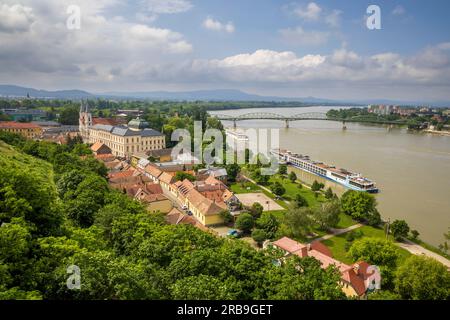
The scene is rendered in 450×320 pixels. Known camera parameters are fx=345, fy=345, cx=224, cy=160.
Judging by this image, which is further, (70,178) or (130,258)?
(70,178)

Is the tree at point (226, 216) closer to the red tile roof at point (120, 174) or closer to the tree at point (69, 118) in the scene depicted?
the red tile roof at point (120, 174)

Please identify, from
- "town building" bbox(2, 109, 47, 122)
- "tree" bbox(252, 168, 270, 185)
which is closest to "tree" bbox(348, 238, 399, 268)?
"tree" bbox(252, 168, 270, 185)

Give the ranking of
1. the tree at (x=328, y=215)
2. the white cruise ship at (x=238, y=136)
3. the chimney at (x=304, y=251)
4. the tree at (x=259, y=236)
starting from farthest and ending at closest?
the white cruise ship at (x=238, y=136), the tree at (x=328, y=215), the tree at (x=259, y=236), the chimney at (x=304, y=251)

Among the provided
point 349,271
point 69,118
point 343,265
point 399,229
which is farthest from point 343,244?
point 69,118

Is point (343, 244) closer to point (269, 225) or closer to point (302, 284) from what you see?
point (269, 225)

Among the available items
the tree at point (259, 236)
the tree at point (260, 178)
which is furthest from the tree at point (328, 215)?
the tree at point (260, 178)
